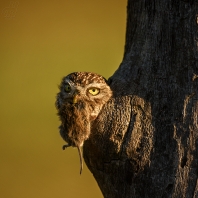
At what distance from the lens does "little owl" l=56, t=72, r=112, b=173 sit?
4012 millimetres

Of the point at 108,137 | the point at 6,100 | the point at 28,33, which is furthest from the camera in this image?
the point at 28,33

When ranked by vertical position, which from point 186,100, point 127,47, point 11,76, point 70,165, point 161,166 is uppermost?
point 127,47

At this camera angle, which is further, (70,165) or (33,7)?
(33,7)

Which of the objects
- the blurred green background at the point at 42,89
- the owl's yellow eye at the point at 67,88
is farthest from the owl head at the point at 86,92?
the blurred green background at the point at 42,89

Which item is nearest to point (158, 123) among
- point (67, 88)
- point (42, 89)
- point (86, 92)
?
point (86, 92)

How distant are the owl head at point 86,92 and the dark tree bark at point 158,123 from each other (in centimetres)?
7

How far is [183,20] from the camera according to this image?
4.27 m

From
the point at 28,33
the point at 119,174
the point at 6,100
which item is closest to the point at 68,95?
the point at 119,174

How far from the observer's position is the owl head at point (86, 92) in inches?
160

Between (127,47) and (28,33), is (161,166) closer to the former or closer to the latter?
(127,47)

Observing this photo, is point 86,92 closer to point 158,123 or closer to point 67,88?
point 67,88

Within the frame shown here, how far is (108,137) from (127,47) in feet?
2.79

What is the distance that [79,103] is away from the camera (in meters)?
4.05

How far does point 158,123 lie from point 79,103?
599mm
